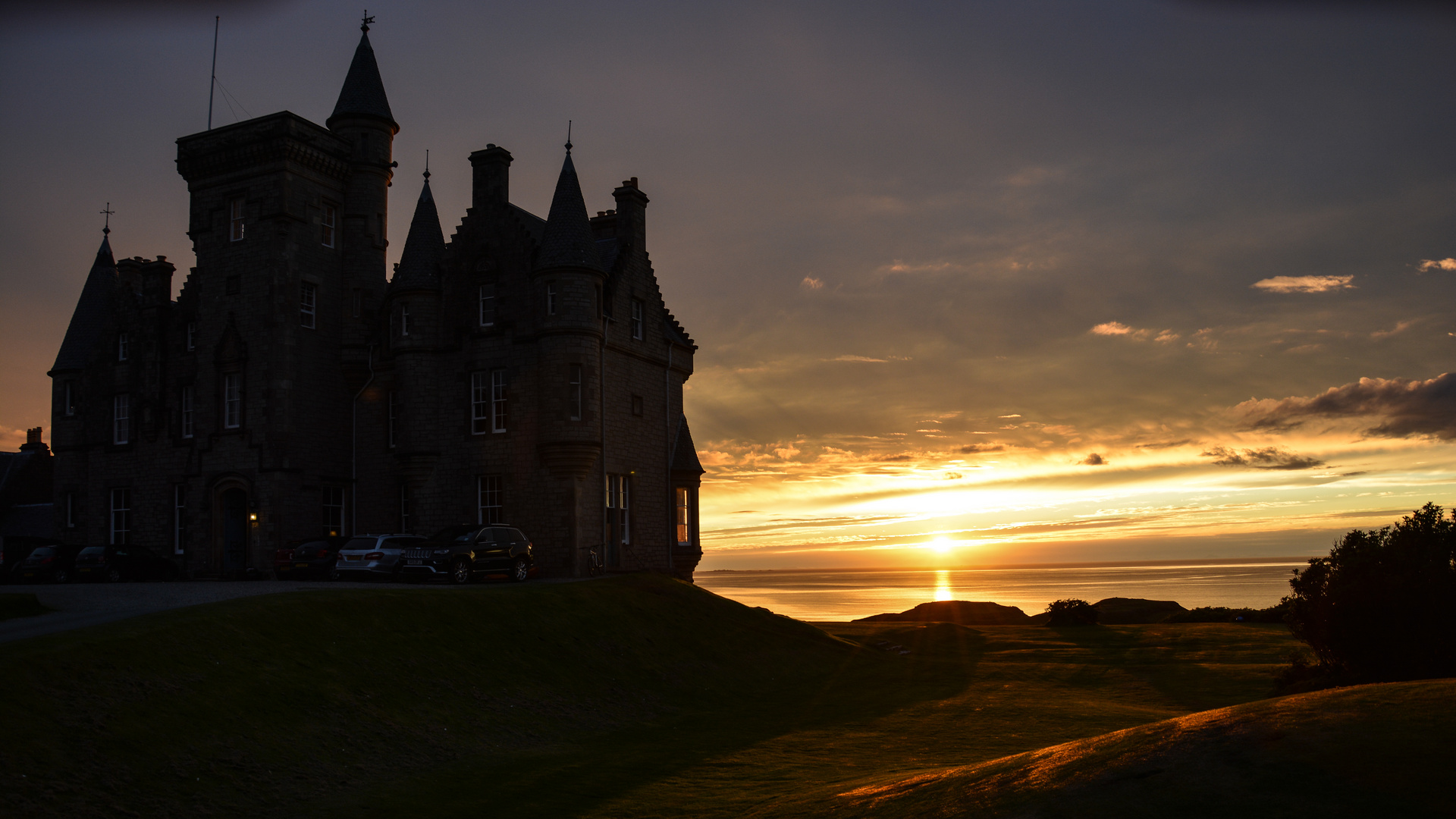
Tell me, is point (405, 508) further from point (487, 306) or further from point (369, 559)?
point (369, 559)

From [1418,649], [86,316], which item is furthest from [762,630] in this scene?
[86,316]

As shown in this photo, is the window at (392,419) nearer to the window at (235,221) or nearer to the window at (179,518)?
the window at (235,221)

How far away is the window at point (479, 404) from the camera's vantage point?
135 ft

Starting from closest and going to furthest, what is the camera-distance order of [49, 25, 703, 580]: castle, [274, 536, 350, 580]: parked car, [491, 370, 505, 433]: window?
[274, 536, 350, 580]: parked car → [49, 25, 703, 580]: castle → [491, 370, 505, 433]: window

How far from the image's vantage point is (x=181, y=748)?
47.3 feet

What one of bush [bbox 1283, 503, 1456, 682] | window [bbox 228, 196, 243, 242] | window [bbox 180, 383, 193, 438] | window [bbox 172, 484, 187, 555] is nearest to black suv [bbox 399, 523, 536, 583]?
window [bbox 172, 484, 187, 555]

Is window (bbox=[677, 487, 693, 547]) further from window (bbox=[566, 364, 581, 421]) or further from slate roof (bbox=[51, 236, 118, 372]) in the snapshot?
slate roof (bbox=[51, 236, 118, 372])

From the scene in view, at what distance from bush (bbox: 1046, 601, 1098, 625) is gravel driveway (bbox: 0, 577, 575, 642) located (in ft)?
80.3

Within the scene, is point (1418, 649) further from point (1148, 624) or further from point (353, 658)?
point (1148, 624)

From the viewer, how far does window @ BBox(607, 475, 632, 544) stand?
1636 inches

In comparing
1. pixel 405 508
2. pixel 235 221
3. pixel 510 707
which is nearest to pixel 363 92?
pixel 235 221

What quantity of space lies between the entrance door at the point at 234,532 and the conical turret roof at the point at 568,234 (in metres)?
17.5

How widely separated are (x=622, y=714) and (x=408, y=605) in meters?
5.84

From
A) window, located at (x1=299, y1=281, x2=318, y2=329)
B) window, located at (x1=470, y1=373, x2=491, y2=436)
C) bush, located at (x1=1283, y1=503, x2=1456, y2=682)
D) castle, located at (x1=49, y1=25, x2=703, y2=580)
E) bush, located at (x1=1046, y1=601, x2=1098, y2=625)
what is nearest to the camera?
bush, located at (x1=1283, y1=503, x2=1456, y2=682)
